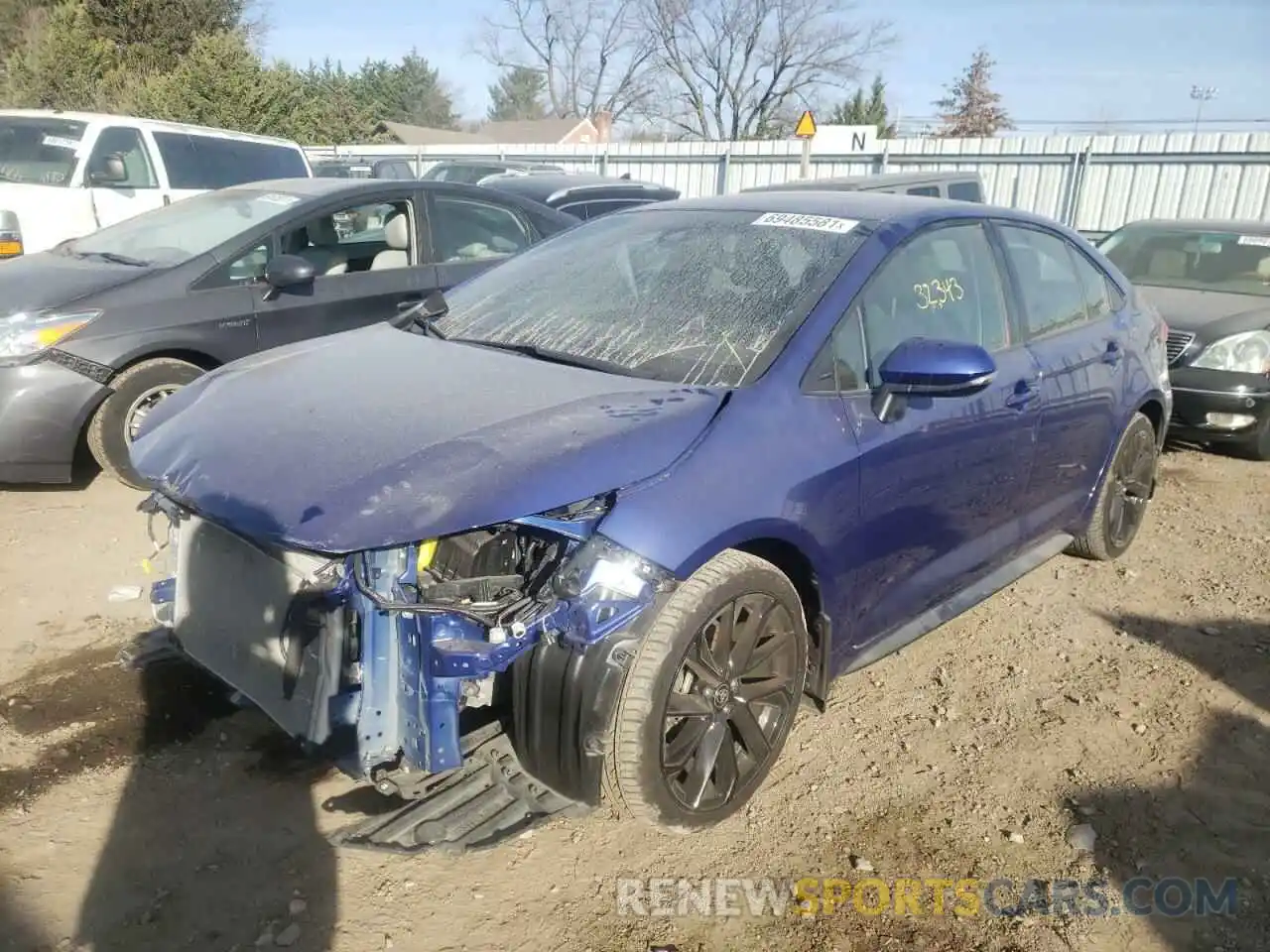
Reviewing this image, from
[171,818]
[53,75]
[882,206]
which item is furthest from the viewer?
[53,75]

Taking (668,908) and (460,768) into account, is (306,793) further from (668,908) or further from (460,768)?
(668,908)

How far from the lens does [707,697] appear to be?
2475 mm

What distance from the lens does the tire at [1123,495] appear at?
167 inches

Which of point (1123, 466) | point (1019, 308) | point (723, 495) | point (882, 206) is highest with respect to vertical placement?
point (882, 206)

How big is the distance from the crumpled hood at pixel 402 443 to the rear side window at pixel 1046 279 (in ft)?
5.61

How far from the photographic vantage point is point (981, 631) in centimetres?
384

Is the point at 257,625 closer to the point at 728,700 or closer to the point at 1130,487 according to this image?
the point at 728,700

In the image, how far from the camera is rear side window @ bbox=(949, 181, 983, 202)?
941 centimetres

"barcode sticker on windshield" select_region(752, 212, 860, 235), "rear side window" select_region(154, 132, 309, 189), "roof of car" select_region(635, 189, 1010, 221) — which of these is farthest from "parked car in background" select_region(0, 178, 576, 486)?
"rear side window" select_region(154, 132, 309, 189)

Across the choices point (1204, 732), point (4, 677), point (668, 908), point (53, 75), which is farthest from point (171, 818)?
point (53, 75)

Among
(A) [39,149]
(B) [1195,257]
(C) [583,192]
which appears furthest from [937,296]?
(A) [39,149]

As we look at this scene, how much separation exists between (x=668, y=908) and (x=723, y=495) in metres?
1.04

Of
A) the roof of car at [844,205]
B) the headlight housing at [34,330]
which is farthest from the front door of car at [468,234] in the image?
the roof of car at [844,205]

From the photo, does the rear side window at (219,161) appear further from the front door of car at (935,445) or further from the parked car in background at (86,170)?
the front door of car at (935,445)
